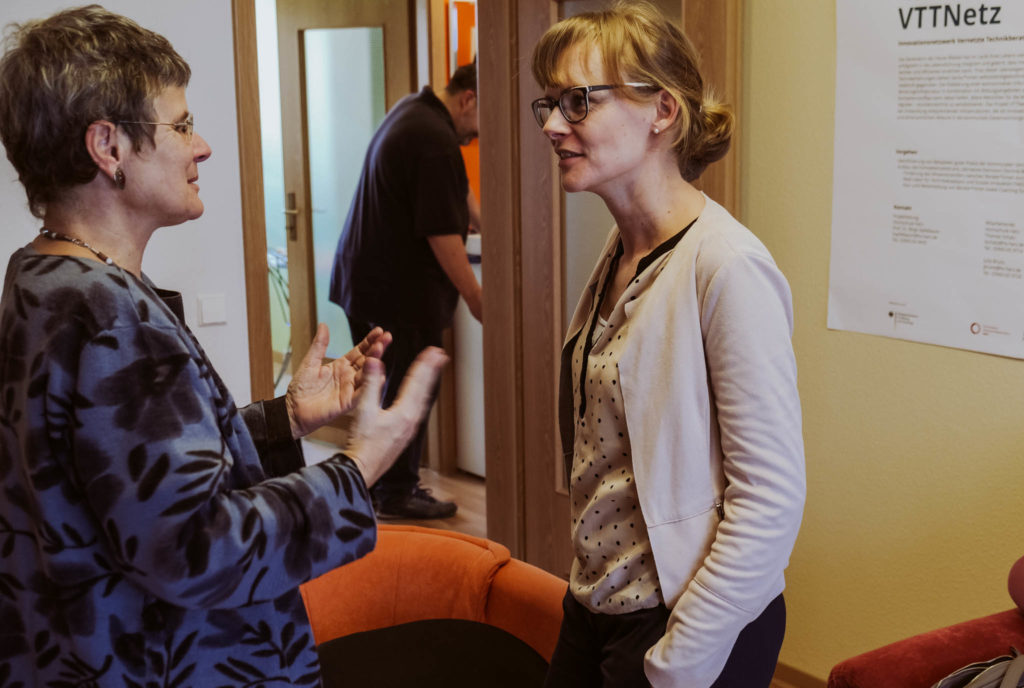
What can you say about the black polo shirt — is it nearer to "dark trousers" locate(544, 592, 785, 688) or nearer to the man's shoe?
the man's shoe

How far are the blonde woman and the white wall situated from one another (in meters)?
1.46

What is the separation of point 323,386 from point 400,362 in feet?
7.98

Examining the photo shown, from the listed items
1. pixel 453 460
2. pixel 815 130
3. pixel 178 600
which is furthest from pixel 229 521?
pixel 453 460

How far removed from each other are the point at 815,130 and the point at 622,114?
109 centimetres

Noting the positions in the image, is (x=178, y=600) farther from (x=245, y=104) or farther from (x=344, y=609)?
(x=245, y=104)

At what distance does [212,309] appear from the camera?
2711mm

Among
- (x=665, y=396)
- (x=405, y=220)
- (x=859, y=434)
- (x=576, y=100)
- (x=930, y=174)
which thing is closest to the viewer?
(x=665, y=396)

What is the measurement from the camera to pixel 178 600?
95 centimetres

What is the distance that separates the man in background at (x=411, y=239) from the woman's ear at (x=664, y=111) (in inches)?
85.1

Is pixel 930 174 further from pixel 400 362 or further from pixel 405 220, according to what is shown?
pixel 400 362

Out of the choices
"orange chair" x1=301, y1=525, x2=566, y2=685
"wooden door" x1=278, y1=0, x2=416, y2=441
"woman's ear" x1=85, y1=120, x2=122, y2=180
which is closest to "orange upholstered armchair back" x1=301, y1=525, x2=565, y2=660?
"orange chair" x1=301, y1=525, x2=566, y2=685

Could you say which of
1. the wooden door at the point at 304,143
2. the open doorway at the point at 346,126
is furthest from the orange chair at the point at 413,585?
the wooden door at the point at 304,143

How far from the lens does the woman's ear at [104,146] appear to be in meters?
1.03

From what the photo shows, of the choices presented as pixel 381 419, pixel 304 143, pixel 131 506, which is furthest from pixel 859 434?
pixel 304 143
